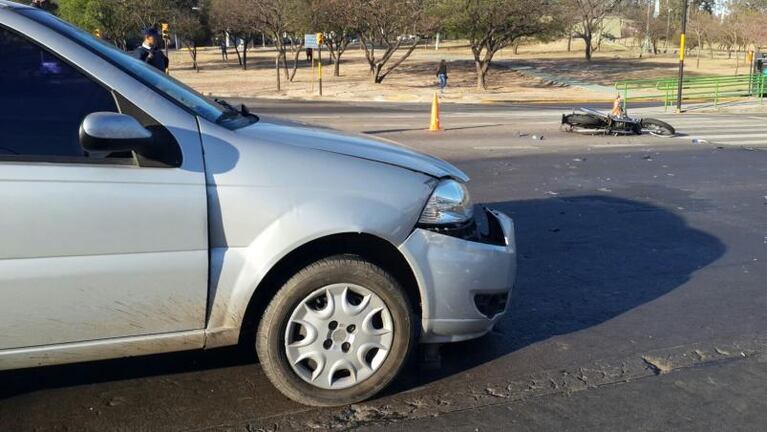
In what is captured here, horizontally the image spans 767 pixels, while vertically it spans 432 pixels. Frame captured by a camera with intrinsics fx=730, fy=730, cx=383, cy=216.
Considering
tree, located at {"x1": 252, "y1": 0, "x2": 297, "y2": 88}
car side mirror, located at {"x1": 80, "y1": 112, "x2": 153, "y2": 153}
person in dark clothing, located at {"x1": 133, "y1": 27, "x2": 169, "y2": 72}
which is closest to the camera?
car side mirror, located at {"x1": 80, "y1": 112, "x2": 153, "y2": 153}

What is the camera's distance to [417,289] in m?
3.73

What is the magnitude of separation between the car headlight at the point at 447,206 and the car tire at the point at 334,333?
14.7 inches

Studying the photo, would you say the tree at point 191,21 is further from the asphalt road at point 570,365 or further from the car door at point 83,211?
the car door at point 83,211

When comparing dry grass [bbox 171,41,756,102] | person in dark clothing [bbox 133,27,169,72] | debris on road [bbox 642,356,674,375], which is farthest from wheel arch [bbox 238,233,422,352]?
dry grass [bbox 171,41,756,102]

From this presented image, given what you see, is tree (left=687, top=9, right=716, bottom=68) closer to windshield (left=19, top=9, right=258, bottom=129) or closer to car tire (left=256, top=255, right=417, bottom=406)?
windshield (left=19, top=9, right=258, bottom=129)

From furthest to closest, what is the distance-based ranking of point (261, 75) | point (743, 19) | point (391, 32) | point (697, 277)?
point (743, 19), point (261, 75), point (391, 32), point (697, 277)

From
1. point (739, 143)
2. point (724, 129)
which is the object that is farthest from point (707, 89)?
Result: point (739, 143)

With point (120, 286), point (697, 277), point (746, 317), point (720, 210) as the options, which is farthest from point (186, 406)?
point (720, 210)

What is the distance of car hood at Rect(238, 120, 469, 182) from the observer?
3.58 metres

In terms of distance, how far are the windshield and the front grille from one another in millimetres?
1528

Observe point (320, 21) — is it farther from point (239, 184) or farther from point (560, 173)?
point (239, 184)

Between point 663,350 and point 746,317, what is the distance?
1.00 meters

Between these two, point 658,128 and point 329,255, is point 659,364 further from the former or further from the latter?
point 658,128

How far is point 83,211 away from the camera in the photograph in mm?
3068
